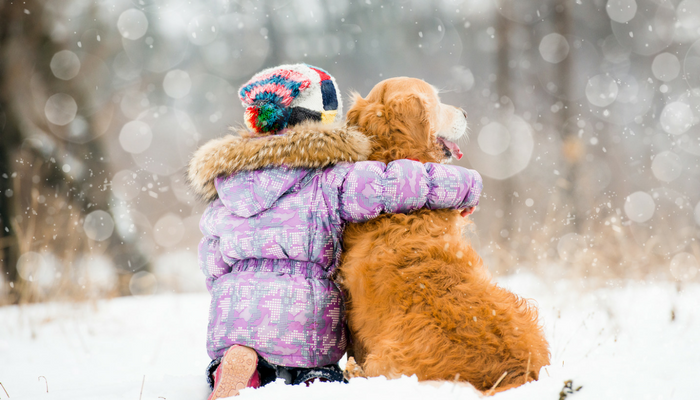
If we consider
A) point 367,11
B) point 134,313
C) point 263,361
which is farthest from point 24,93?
point 367,11

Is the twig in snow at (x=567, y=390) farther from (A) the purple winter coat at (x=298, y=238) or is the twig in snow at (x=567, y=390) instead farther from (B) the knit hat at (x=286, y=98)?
(B) the knit hat at (x=286, y=98)

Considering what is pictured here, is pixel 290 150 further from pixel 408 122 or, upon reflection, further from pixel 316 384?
pixel 316 384

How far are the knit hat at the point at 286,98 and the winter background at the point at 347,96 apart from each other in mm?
1238

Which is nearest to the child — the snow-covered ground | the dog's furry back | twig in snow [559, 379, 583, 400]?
the dog's furry back

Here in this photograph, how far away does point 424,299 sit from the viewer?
158 cm

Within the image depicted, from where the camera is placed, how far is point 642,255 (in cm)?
445

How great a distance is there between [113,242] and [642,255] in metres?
6.33

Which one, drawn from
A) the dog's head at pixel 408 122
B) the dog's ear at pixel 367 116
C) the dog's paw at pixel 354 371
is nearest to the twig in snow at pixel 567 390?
the dog's paw at pixel 354 371

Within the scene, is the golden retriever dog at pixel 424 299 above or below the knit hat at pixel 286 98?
below

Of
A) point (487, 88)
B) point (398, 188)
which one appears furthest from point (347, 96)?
point (487, 88)

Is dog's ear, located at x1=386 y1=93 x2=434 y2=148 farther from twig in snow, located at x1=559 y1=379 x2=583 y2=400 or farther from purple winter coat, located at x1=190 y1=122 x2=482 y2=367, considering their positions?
twig in snow, located at x1=559 y1=379 x2=583 y2=400

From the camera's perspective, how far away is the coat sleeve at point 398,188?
1.77 meters

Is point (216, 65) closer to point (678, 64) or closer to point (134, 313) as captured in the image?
point (134, 313)

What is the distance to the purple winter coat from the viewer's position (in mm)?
1770
